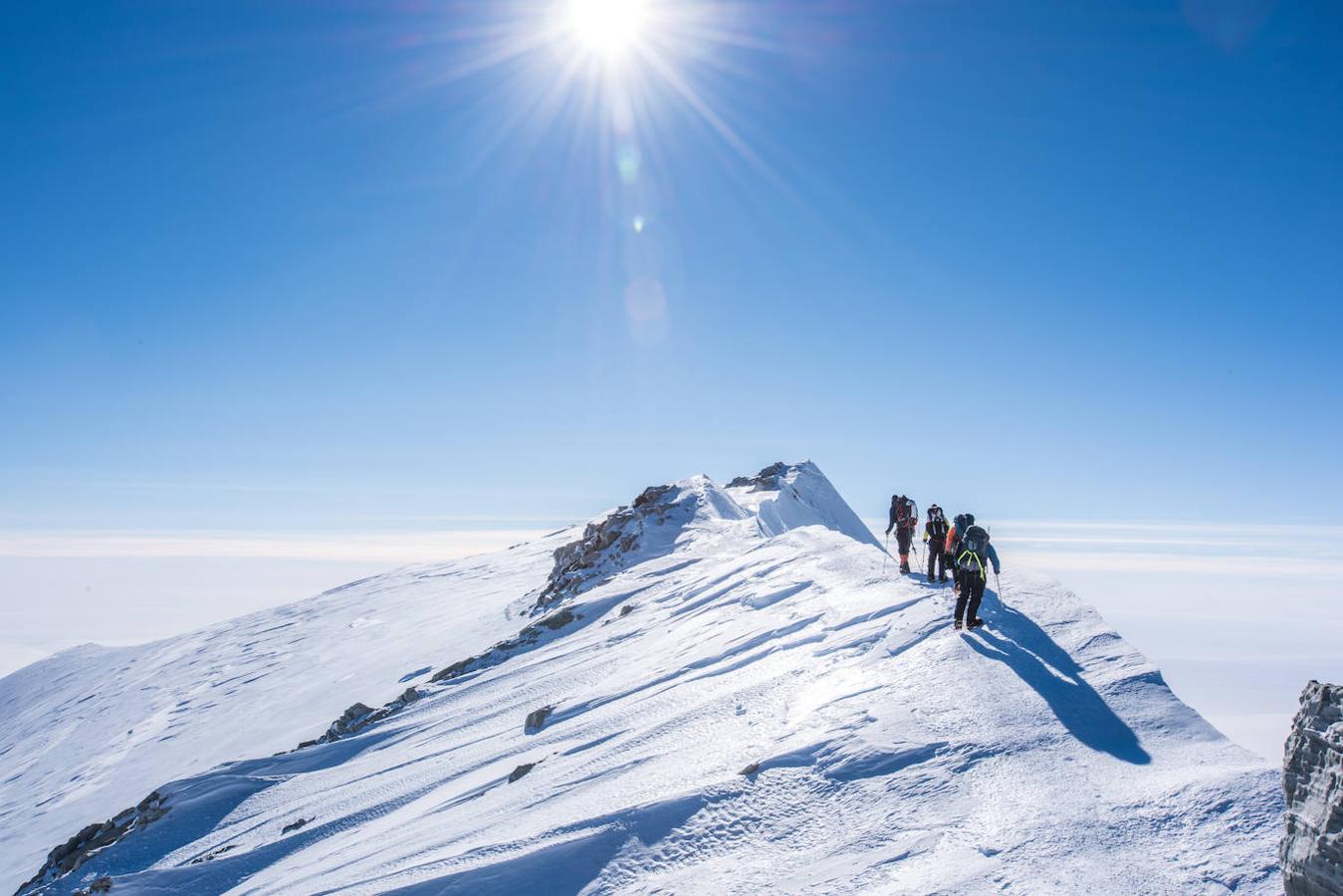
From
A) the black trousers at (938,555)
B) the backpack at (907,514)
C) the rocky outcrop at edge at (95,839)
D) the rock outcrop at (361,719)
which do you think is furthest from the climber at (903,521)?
the rocky outcrop at edge at (95,839)

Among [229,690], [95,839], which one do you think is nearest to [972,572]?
[95,839]

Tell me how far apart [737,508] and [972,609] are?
2508 centimetres

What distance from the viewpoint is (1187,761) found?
743 cm

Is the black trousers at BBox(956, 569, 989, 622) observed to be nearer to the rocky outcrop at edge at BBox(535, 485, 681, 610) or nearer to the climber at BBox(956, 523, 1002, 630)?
the climber at BBox(956, 523, 1002, 630)

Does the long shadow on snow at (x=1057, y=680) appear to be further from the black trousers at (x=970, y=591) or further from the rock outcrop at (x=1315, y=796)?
the rock outcrop at (x=1315, y=796)

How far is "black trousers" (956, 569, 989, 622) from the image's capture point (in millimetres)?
11484

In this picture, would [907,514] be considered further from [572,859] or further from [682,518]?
[682,518]

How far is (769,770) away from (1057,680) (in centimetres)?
432

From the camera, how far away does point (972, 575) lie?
1154 cm

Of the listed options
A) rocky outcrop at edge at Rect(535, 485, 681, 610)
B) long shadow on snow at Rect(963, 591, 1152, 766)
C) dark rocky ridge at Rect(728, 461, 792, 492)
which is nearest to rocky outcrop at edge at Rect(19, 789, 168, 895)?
rocky outcrop at edge at Rect(535, 485, 681, 610)

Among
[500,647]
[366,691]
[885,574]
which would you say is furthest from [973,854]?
[366,691]

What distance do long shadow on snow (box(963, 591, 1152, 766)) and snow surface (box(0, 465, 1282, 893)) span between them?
0.05m

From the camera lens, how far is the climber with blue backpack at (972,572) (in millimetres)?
11508

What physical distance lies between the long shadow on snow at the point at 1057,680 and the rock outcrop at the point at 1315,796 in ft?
10.6
